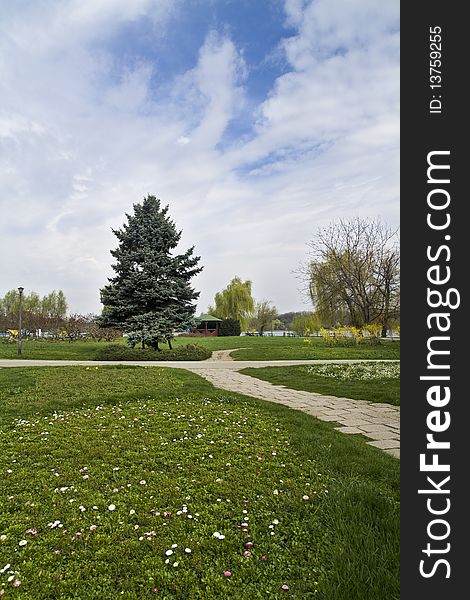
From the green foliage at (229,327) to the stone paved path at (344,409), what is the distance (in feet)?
99.5

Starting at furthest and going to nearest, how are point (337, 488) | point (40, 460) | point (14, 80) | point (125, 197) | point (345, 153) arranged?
point (125, 197)
point (345, 153)
point (14, 80)
point (40, 460)
point (337, 488)

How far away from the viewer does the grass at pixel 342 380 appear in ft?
26.2

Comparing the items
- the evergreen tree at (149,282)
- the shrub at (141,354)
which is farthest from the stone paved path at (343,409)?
the evergreen tree at (149,282)

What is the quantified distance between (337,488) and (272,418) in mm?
2559

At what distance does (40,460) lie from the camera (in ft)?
12.6

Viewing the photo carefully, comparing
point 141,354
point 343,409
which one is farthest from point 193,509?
point 141,354

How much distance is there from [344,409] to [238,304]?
127 ft

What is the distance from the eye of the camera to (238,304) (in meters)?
45.4

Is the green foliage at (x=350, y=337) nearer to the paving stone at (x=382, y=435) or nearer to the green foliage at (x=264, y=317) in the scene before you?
the paving stone at (x=382, y=435)

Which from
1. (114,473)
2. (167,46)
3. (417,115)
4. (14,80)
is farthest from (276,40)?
(14,80)

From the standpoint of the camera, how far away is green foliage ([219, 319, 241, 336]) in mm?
40409

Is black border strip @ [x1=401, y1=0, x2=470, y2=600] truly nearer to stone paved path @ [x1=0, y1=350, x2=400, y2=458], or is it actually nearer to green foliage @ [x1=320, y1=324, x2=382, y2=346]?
stone paved path @ [x1=0, y1=350, x2=400, y2=458]

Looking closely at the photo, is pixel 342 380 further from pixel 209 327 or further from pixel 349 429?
pixel 209 327

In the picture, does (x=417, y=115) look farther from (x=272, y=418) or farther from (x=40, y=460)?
(x=272, y=418)
